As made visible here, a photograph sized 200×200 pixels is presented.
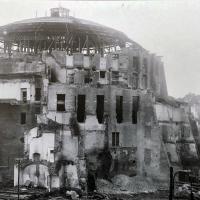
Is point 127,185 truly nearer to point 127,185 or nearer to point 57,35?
point 127,185

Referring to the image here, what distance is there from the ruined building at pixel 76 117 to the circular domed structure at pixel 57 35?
0.16m

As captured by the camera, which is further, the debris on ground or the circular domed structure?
the circular domed structure

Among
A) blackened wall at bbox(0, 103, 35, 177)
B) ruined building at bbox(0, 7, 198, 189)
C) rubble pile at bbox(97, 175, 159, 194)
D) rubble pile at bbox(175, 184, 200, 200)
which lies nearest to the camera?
rubble pile at bbox(175, 184, 200, 200)

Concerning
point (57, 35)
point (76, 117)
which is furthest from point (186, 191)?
point (57, 35)

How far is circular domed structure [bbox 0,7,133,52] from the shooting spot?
50.8 meters

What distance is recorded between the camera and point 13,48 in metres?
58.5

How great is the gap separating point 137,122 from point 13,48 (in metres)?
22.6

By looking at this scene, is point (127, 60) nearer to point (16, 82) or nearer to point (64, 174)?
point (16, 82)

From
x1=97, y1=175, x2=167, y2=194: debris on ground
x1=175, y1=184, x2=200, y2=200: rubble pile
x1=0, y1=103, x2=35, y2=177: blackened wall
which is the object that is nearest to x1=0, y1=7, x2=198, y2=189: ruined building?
x1=0, y1=103, x2=35, y2=177: blackened wall

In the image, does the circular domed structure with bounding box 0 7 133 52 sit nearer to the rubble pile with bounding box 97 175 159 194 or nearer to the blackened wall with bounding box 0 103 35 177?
the blackened wall with bounding box 0 103 35 177

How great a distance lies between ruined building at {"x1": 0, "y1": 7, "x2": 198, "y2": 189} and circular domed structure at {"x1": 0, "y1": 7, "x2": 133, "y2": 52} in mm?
161

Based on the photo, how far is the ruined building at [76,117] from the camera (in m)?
40.8

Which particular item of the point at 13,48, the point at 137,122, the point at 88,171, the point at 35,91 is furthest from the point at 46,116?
the point at 13,48

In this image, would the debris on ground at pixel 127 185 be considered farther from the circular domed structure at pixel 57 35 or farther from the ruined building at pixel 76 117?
the circular domed structure at pixel 57 35
